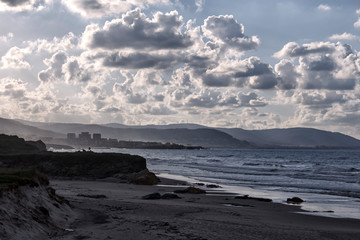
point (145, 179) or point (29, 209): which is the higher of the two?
point (29, 209)

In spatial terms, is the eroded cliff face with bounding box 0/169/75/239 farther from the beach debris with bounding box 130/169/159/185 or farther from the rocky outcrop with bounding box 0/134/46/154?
the rocky outcrop with bounding box 0/134/46/154

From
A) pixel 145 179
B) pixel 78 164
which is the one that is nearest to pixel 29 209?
pixel 145 179

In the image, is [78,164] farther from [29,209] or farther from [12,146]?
[29,209]

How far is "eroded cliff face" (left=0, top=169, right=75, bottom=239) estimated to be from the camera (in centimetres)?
1309

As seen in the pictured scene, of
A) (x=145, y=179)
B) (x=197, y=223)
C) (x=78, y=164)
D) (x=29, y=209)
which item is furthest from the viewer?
(x=78, y=164)

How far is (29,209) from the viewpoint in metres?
15.4

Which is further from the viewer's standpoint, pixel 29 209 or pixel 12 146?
pixel 12 146

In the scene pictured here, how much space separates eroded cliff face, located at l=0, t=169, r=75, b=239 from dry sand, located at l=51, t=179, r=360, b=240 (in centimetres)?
63

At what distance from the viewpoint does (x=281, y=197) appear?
31.7 metres

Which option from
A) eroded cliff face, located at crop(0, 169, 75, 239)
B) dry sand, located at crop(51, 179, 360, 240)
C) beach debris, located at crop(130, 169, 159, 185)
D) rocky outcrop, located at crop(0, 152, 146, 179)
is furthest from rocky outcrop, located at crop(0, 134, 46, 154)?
eroded cliff face, located at crop(0, 169, 75, 239)

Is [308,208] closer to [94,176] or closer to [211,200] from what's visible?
[211,200]

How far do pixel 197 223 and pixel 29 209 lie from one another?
23.5 ft

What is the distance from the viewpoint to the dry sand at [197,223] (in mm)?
15117

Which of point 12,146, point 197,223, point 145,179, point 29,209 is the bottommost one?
point 145,179
